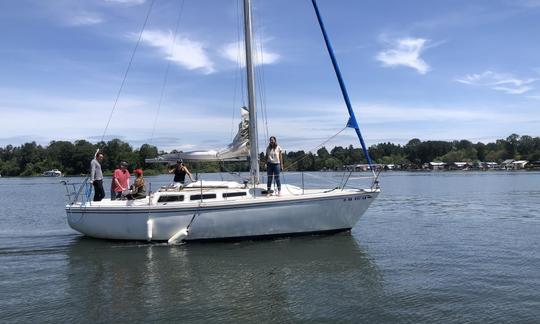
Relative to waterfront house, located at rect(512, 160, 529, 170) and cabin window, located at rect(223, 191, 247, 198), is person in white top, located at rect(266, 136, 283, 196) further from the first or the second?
waterfront house, located at rect(512, 160, 529, 170)

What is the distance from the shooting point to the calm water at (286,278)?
9.13 m

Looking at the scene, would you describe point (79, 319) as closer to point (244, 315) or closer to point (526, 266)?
point (244, 315)

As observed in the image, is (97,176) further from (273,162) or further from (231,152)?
(273,162)

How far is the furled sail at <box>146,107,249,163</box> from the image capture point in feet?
56.3

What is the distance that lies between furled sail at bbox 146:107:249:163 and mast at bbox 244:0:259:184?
30 centimetres

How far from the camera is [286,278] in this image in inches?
459

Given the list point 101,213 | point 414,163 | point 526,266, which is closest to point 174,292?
point 101,213

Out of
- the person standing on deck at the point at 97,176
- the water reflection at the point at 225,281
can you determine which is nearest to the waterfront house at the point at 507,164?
the water reflection at the point at 225,281

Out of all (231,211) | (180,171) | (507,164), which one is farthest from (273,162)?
(507,164)

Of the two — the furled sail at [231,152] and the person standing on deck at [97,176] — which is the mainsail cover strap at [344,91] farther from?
the person standing on deck at [97,176]

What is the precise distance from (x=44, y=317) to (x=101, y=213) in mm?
7360

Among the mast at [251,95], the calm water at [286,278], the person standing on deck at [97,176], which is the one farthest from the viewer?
the person standing on deck at [97,176]

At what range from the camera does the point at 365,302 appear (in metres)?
9.70

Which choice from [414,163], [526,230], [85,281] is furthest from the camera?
[414,163]
